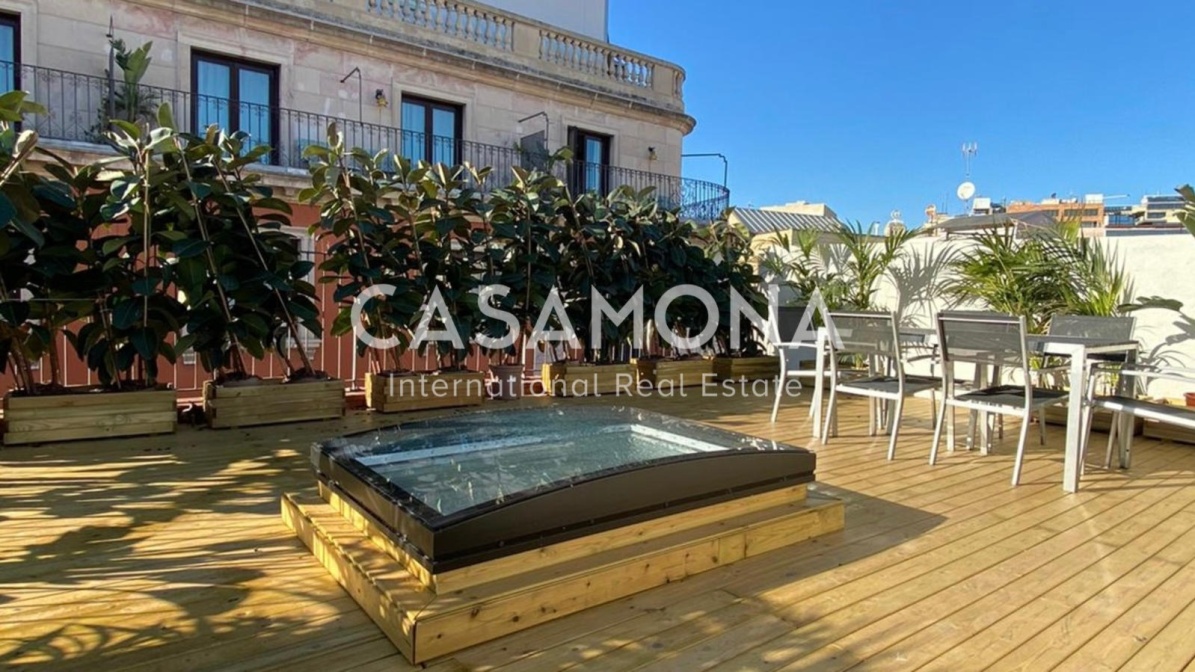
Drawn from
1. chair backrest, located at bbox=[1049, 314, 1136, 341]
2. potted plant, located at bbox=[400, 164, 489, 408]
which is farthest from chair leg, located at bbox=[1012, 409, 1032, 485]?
potted plant, located at bbox=[400, 164, 489, 408]

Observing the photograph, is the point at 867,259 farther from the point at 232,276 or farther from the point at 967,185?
the point at 967,185

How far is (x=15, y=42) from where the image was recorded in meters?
7.97

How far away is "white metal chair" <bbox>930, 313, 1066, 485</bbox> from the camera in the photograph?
10.9 ft

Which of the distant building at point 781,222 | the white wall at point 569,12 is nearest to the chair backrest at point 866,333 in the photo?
the distant building at point 781,222

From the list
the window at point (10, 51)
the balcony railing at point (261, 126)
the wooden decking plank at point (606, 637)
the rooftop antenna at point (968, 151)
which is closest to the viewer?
the wooden decking plank at point (606, 637)

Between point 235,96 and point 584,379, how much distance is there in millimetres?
6956

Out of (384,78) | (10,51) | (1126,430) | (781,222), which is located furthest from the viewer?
(781,222)

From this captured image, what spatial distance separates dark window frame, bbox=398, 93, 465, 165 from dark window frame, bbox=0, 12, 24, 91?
4.66 metres

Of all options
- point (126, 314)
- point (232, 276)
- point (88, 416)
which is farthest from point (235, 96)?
point (88, 416)

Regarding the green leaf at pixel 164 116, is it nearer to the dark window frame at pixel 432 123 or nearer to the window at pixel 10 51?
the window at pixel 10 51

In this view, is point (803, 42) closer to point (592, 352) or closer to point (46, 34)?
point (592, 352)

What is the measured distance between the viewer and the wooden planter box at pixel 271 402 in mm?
4339

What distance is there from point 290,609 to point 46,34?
9525 millimetres

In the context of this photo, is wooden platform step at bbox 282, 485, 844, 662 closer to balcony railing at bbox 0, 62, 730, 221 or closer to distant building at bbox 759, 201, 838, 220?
balcony railing at bbox 0, 62, 730, 221
